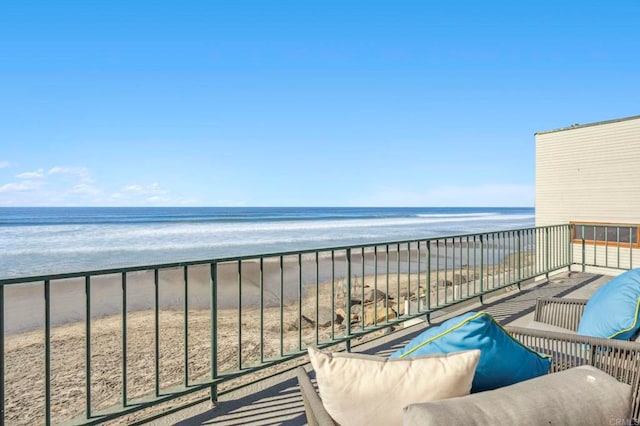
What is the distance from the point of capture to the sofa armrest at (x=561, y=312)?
2.70 meters

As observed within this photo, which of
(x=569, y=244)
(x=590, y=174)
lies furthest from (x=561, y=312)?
(x=590, y=174)

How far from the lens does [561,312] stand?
278cm

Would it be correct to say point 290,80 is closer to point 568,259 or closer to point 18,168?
point 568,259

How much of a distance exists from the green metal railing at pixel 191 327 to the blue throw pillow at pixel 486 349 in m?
1.49

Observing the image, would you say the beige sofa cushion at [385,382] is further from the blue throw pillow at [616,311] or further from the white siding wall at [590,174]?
the white siding wall at [590,174]

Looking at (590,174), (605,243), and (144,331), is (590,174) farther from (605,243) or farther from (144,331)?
(144,331)

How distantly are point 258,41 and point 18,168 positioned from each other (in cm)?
4995

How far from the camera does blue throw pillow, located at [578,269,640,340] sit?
1.96 metres

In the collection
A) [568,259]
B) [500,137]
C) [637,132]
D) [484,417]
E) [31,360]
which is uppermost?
[500,137]

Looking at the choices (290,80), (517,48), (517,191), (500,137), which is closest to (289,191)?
(517,191)

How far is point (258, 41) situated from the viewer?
39.3 feet

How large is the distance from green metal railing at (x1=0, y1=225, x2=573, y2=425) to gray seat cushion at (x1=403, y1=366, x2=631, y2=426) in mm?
1659

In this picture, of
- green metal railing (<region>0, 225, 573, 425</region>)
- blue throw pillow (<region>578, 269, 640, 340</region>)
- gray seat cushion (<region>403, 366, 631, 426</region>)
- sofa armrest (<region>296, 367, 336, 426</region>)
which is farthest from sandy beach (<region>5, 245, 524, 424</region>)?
gray seat cushion (<region>403, 366, 631, 426</region>)

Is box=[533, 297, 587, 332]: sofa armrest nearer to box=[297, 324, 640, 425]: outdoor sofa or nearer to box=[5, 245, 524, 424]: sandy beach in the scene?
box=[297, 324, 640, 425]: outdoor sofa
